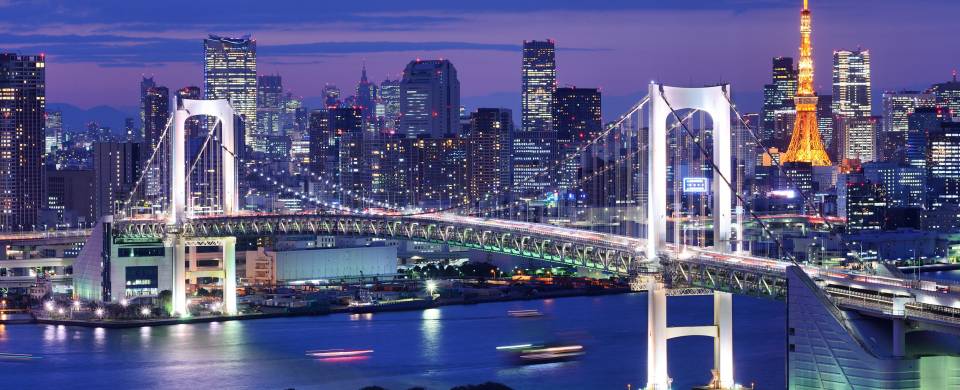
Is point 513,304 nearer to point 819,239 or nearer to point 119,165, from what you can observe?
point 819,239

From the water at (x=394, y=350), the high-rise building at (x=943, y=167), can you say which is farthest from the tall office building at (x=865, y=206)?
the water at (x=394, y=350)

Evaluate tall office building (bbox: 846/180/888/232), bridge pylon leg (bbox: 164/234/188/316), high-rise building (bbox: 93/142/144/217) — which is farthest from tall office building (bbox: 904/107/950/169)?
bridge pylon leg (bbox: 164/234/188/316)

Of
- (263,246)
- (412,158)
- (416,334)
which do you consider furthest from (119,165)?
(416,334)

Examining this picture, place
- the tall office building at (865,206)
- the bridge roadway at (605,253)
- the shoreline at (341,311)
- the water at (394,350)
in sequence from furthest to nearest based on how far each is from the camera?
1. the tall office building at (865,206)
2. the shoreline at (341,311)
3. the water at (394,350)
4. the bridge roadway at (605,253)

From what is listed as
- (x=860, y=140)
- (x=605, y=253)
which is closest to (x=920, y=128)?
(x=860, y=140)

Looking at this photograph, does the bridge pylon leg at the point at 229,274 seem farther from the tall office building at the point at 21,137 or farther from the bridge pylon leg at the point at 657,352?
the tall office building at the point at 21,137

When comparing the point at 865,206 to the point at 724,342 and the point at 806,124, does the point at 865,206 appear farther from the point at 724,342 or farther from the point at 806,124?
the point at 724,342
